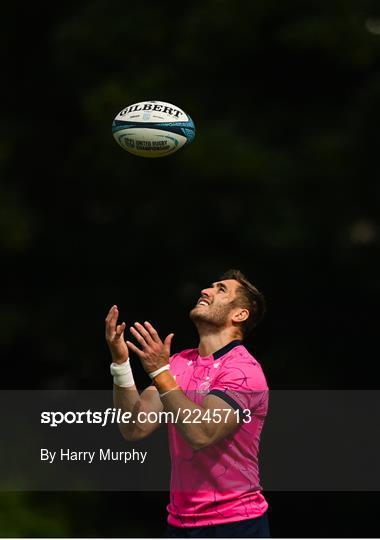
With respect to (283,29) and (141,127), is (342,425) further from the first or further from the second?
(141,127)

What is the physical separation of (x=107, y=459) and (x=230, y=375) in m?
10.1

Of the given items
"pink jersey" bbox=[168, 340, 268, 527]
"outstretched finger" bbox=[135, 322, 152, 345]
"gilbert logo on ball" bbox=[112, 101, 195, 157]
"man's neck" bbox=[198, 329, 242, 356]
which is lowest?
"pink jersey" bbox=[168, 340, 268, 527]

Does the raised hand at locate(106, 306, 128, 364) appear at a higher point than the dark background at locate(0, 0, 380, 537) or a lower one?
lower

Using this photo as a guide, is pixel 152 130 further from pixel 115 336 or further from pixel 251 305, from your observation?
pixel 115 336

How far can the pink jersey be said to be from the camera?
782cm

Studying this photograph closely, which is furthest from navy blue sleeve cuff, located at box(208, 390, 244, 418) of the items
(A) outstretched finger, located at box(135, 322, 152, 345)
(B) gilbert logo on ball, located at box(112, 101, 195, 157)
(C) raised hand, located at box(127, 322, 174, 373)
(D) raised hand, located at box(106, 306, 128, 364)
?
(B) gilbert logo on ball, located at box(112, 101, 195, 157)

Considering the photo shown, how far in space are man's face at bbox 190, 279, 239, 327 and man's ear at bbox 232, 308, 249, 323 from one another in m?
0.04

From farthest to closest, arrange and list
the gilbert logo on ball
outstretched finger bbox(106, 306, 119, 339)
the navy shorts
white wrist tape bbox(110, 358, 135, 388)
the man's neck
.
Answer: the gilbert logo on ball
the man's neck
white wrist tape bbox(110, 358, 135, 388)
the navy shorts
outstretched finger bbox(106, 306, 119, 339)

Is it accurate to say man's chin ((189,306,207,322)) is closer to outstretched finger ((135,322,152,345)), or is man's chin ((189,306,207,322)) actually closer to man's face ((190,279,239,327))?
man's face ((190,279,239,327))

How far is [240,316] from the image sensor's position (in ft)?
26.8

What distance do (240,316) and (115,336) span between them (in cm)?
77

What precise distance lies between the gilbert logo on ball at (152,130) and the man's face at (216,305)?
1.55m

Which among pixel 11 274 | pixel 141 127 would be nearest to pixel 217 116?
pixel 11 274

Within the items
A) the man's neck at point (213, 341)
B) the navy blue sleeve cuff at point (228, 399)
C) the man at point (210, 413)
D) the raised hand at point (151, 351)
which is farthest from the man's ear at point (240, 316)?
the raised hand at point (151, 351)
